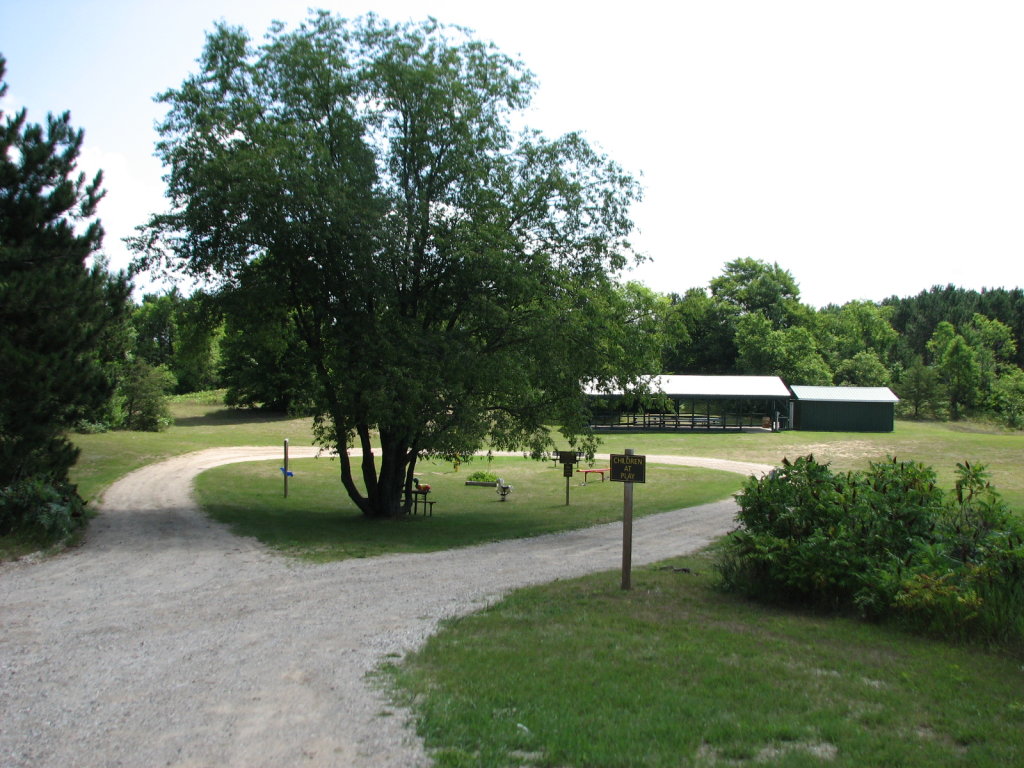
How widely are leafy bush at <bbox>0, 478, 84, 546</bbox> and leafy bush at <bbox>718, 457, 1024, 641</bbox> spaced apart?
40.1 ft

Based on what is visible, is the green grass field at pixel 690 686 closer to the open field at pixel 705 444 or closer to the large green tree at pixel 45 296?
the large green tree at pixel 45 296

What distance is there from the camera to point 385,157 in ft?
63.5

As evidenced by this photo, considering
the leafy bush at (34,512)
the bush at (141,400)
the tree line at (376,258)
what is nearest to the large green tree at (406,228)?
the tree line at (376,258)

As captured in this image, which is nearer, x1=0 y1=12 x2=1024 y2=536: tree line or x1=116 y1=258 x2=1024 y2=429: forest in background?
x1=0 y1=12 x2=1024 y2=536: tree line

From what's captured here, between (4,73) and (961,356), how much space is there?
7434cm

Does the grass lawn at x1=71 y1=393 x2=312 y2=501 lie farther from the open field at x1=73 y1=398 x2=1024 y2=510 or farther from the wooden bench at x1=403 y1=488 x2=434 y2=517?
the wooden bench at x1=403 y1=488 x2=434 y2=517

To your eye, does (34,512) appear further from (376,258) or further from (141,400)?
(141,400)

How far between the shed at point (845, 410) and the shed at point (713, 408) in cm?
125

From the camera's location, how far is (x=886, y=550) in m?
9.29

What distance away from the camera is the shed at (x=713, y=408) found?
55969 mm

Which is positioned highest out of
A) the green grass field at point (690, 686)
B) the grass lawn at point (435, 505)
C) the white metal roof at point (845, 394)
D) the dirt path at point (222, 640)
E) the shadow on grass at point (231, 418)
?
the white metal roof at point (845, 394)

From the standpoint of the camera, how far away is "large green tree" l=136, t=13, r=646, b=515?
56.5ft

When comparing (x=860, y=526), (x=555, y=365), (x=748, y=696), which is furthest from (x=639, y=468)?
(x=555, y=365)

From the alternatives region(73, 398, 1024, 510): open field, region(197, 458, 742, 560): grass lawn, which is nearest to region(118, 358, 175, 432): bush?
region(73, 398, 1024, 510): open field
